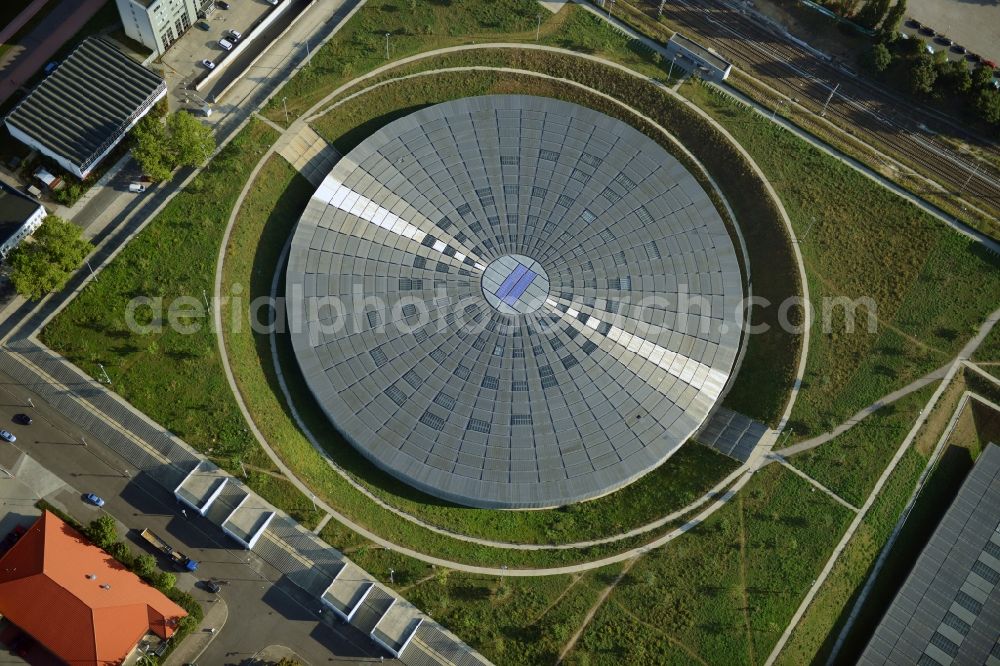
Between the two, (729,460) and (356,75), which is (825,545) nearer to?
(729,460)

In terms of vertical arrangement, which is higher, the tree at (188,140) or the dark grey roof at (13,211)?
the tree at (188,140)

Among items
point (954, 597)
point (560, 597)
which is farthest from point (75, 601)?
point (954, 597)

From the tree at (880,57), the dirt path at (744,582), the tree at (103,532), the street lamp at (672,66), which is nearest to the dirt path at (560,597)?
the dirt path at (744,582)

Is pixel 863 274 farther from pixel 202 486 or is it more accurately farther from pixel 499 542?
pixel 202 486

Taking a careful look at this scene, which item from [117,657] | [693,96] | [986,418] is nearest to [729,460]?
[986,418]

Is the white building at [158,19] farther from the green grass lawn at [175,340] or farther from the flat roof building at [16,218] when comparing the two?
the flat roof building at [16,218]

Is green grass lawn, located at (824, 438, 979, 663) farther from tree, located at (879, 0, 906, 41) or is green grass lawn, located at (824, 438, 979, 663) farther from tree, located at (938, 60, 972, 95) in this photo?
tree, located at (879, 0, 906, 41)
